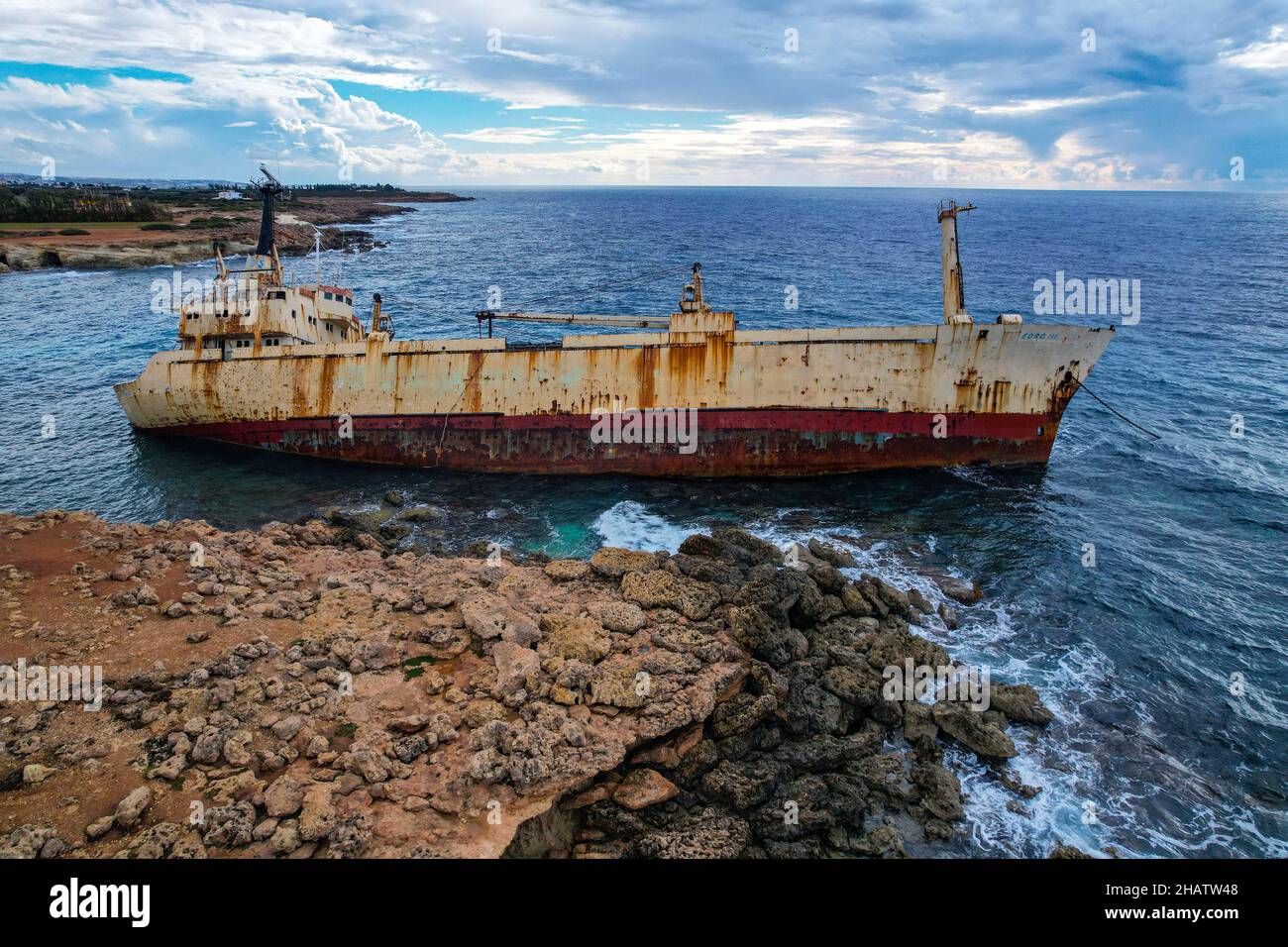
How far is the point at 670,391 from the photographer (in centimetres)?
2448

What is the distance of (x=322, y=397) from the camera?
83.8 ft

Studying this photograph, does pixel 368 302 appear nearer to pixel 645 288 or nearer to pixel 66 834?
pixel 645 288

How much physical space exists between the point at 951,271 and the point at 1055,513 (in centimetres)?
959

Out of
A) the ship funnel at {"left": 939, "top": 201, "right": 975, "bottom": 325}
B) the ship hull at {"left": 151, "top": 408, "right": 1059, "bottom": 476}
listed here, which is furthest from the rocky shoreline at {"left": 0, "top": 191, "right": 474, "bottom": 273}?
the ship funnel at {"left": 939, "top": 201, "right": 975, "bottom": 325}

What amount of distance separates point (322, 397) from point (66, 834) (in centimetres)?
1927

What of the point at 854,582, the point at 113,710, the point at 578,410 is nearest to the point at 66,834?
the point at 113,710

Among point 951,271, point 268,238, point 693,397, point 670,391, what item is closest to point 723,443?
point 693,397

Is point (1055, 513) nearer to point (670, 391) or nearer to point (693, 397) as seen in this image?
point (693, 397)

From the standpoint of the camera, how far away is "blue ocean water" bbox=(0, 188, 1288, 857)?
12266 mm

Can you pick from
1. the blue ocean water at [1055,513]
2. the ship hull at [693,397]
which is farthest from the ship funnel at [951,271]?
the blue ocean water at [1055,513]

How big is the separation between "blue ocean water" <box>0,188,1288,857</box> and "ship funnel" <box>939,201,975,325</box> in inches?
229

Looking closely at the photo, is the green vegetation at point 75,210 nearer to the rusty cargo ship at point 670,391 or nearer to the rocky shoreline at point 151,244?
the rocky shoreline at point 151,244

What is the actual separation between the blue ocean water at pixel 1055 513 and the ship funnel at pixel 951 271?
5.82 metres

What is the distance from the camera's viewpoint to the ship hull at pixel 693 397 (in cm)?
2395
